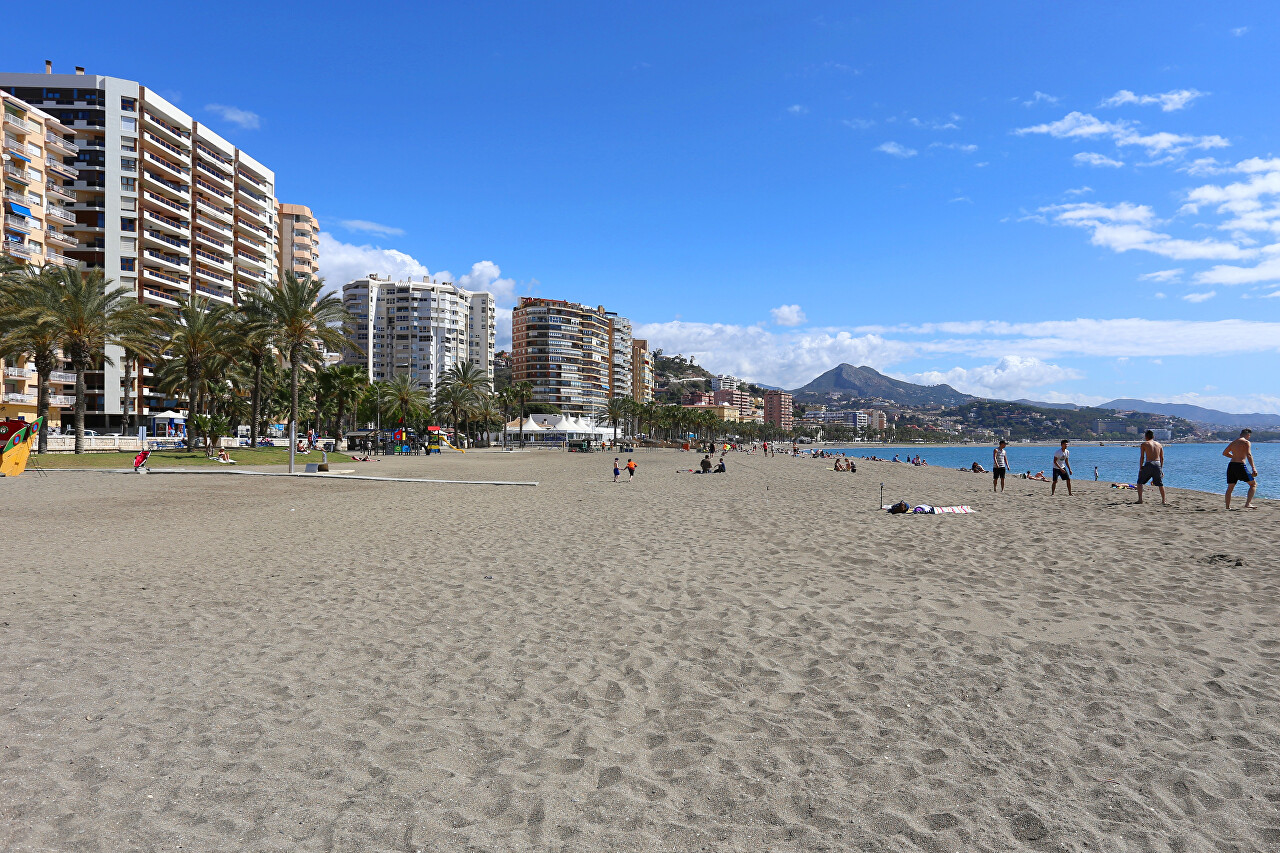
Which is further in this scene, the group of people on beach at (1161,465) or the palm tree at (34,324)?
the palm tree at (34,324)

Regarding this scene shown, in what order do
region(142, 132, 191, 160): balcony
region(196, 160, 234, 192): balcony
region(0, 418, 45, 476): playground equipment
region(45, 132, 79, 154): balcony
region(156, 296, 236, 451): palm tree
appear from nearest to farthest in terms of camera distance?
1. region(0, 418, 45, 476): playground equipment
2. region(156, 296, 236, 451): palm tree
3. region(45, 132, 79, 154): balcony
4. region(142, 132, 191, 160): balcony
5. region(196, 160, 234, 192): balcony

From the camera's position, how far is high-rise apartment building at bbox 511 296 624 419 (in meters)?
149

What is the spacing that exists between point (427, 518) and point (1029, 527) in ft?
40.4

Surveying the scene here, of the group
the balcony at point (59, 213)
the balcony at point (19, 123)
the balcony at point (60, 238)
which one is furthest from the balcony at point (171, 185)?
the balcony at point (19, 123)

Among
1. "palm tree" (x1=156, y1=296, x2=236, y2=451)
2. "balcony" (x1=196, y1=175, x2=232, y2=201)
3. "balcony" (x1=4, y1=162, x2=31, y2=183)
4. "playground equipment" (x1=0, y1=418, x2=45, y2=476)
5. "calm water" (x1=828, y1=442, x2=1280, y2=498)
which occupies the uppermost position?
"balcony" (x1=196, y1=175, x2=232, y2=201)

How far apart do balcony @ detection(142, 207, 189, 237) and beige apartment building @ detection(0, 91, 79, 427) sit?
537 cm

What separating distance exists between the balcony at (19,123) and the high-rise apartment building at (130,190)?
9.55ft

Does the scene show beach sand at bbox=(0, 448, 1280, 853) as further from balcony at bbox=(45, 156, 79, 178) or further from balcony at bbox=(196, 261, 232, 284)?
balcony at bbox=(196, 261, 232, 284)

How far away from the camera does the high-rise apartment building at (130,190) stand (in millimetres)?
59000

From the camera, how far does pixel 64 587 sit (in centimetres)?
794

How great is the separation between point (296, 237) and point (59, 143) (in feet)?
131

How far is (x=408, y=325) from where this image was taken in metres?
142

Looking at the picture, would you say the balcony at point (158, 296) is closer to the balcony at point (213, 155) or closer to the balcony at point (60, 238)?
the balcony at point (60, 238)

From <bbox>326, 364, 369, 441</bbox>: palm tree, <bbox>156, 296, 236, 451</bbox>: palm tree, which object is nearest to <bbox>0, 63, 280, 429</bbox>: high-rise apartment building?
<bbox>326, 364, 369, 441</bbox>: palm tree
